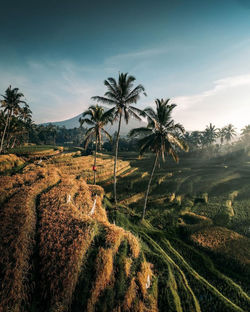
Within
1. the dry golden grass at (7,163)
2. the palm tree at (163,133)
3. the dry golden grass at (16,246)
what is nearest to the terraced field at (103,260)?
the dry golden grass at (16,246)

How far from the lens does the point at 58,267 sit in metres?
6.13

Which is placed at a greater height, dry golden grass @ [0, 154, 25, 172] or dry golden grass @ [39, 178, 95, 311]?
dry golden grass @ [0, 154, 25, 172]

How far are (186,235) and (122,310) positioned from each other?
12.1 meters

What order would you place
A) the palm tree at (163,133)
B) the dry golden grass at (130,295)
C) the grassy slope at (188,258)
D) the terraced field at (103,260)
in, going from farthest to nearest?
the palm tree at (163,133) → the grassy slope at (188,258) → the dry golden grass at (130,295) → the terraced field at (103,260)

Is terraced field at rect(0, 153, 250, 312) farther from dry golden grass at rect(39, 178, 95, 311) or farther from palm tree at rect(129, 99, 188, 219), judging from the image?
palm tree at rect(129, 99, 188, 219)

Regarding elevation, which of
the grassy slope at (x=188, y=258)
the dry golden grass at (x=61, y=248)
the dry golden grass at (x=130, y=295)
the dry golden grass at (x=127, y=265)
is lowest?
the grassy slope at (x=188, y=258)

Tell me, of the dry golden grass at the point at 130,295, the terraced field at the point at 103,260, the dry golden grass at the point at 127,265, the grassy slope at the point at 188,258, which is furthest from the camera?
the grassy slope at the point at 188,258

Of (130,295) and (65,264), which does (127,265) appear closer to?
(130,295)

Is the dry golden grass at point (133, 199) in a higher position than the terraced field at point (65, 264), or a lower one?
lower

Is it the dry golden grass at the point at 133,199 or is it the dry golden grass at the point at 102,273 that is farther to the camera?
the dry golden grass at the point at 133,199

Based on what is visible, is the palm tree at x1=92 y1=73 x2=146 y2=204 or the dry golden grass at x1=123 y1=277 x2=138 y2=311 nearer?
the dry golden grass at x1=123 y1=277 x2=138 y2=311

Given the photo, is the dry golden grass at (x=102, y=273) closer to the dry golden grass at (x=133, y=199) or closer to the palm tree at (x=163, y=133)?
the palm tree at (x=163, y=133)

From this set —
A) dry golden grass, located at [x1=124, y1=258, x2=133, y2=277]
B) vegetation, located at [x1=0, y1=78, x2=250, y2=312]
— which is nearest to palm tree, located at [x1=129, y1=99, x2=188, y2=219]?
vegetation, located at [x1=0, y1=78, x2=250, y2=312]

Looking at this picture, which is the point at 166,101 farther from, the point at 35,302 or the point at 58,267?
the point at 35,302
